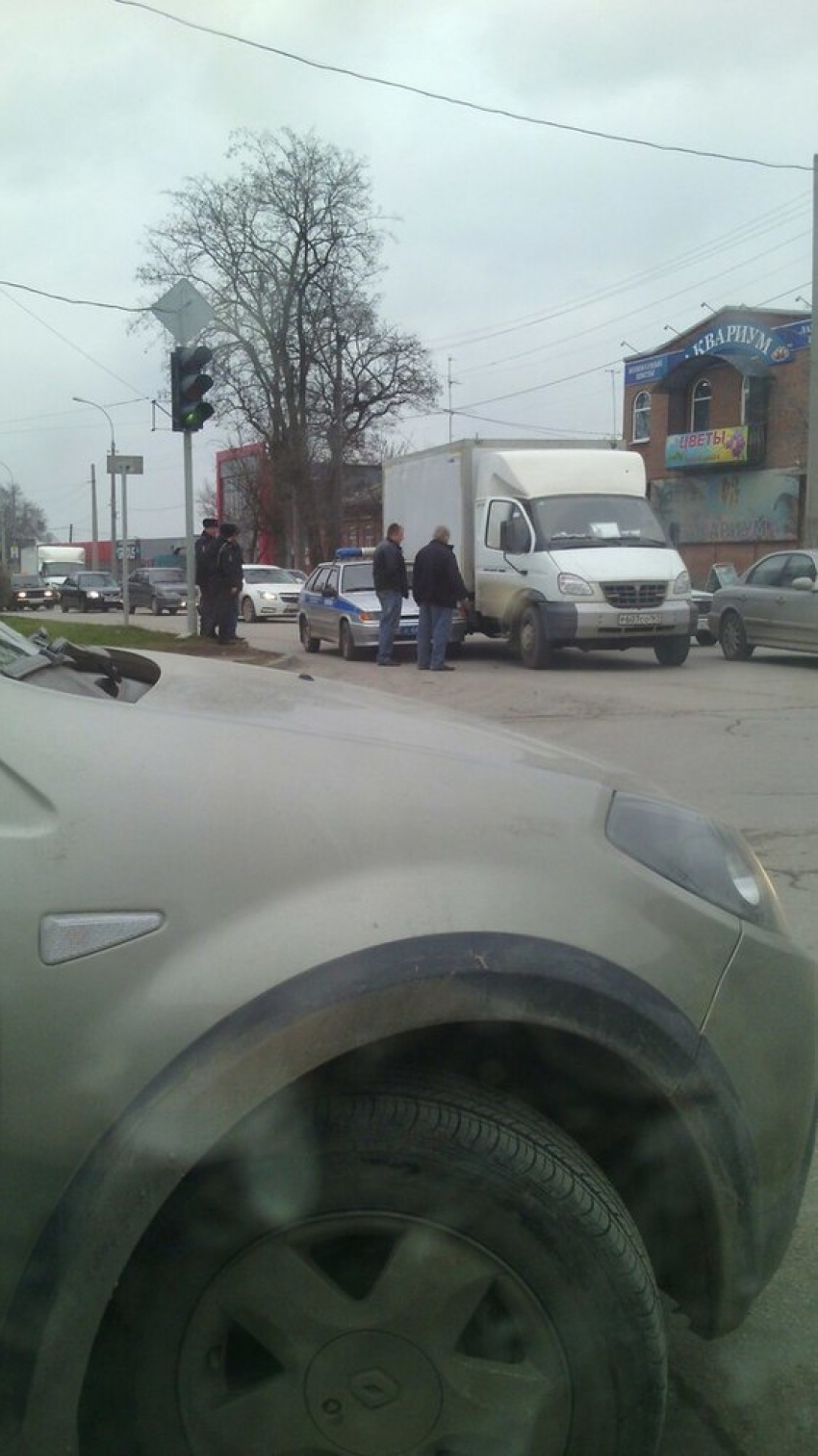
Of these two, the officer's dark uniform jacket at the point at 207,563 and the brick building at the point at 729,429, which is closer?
the officer's dark uniform jacket at the point at 207,563

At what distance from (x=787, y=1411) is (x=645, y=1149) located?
82 centimetres

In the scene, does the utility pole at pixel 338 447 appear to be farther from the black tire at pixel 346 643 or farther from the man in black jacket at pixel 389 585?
the man in black jacket at pixel 389 585

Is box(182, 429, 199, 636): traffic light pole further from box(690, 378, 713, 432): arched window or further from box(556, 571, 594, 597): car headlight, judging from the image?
box(690, 378, 713, 432): arched window

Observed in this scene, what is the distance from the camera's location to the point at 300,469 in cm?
4734

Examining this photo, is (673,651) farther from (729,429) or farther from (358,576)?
(729,429)

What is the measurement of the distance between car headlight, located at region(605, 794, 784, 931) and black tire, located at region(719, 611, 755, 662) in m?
14.3

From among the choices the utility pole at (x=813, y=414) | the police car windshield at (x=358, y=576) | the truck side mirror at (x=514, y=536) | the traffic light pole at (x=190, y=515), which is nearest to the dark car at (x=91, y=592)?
the police car windshield at (x=358, y=576)

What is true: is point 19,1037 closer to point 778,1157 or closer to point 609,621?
point 778,1157

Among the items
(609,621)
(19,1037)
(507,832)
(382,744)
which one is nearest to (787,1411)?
(507,832)

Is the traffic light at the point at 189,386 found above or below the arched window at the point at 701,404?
below

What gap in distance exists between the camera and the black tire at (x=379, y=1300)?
1.78 metres

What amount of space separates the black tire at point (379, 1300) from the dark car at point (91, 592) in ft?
135

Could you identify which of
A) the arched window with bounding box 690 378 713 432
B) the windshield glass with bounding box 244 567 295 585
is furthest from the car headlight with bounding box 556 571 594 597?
the arched window with bounding box 690 378 713 432

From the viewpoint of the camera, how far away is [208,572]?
16.1 m
